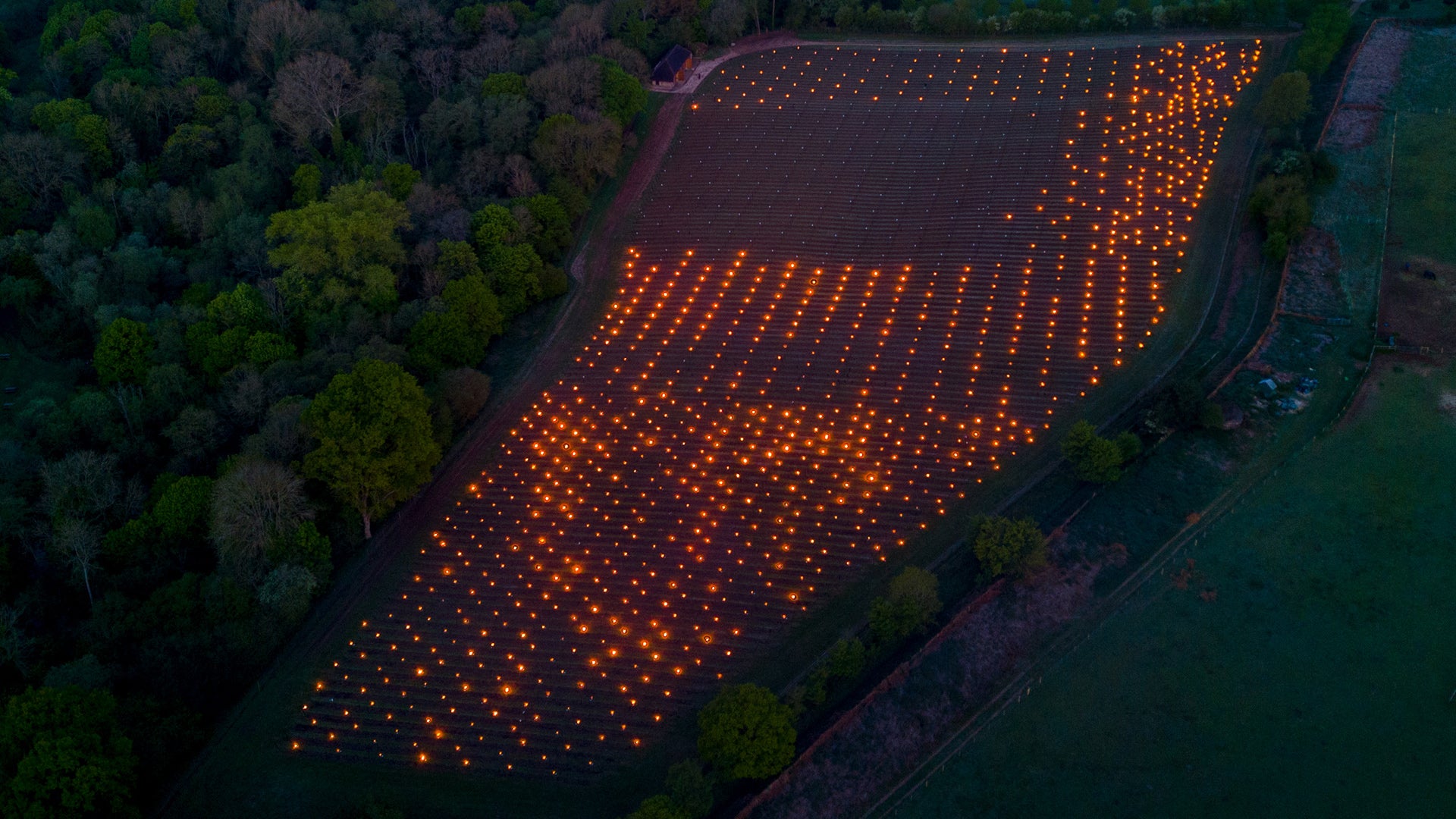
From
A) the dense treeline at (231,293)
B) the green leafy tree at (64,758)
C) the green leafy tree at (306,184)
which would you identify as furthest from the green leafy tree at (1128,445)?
the green leafy tree at (306,184)

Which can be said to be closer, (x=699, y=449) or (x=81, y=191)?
(x=699, y=449)

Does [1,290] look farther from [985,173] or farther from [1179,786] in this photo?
[1179,786]

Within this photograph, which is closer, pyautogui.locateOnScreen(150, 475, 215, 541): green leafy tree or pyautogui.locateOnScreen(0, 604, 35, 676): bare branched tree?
pyautogui.locateOnScreen(0, 604, 35, 676): bare branched tree

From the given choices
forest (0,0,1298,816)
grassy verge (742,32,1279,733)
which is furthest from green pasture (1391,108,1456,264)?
forest (0,0,1298,816)

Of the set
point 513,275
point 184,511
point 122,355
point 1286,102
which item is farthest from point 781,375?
point 1286,102

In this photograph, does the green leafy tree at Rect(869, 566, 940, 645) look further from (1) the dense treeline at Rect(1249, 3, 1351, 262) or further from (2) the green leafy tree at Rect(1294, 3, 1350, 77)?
(2) the green leafy tree at Rect(1294, 3, 1350, 77)

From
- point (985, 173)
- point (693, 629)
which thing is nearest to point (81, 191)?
point (693, 629)

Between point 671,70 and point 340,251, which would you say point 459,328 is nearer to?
point 340,251
